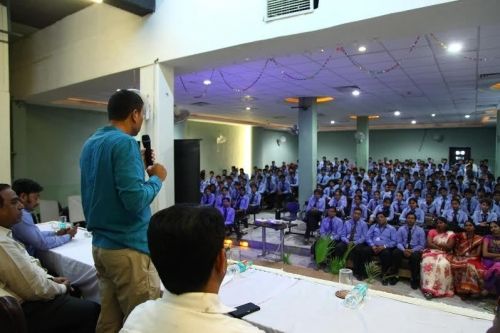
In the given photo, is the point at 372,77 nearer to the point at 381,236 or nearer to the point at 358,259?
the point at 381,236

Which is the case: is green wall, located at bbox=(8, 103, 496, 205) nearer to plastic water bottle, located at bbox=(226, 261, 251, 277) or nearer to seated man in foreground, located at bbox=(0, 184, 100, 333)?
seated man in foreground, located at bbox=(0, 184, 100, 333)

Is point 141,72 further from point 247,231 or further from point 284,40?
point 247,231

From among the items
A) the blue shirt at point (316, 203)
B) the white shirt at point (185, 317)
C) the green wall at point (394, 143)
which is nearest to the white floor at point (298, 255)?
the blue shirt at point (316, 203)

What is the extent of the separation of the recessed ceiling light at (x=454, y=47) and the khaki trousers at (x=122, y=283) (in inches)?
167

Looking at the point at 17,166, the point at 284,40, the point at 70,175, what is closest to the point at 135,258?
the point at 284,40

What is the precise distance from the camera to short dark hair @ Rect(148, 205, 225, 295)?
73 centimetres

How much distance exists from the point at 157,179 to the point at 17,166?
222 inches

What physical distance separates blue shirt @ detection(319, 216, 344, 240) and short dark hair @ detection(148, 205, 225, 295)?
17.1 feet

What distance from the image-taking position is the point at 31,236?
245 centimetres

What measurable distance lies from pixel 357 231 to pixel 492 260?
5.78 feet

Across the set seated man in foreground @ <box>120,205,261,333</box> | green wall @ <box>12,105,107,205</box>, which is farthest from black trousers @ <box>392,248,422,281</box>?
green wall @ <box>12,105,107,205</box>

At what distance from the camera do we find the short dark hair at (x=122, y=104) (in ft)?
4.61

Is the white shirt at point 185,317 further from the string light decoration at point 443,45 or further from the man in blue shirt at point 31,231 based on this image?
the string light decoration at point 443,45

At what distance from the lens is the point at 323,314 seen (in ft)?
4.66
